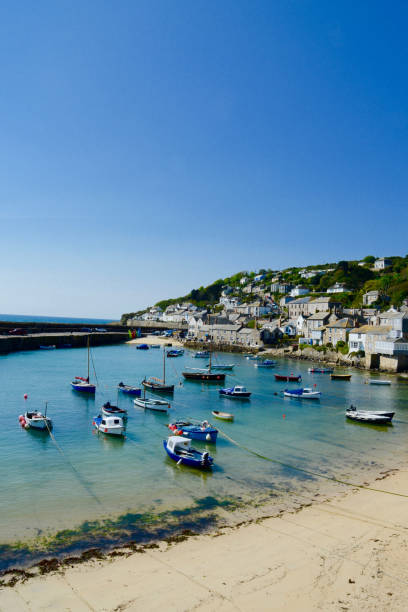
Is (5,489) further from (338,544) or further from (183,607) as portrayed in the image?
(338,544)

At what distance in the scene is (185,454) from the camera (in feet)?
73.4

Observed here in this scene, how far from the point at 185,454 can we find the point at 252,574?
10.5m

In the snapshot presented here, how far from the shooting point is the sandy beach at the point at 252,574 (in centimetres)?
1080

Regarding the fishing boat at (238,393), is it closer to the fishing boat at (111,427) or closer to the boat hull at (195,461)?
the fishing boat at (111,427)

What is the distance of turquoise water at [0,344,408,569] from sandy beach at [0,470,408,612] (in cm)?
211

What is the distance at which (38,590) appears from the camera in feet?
37.5

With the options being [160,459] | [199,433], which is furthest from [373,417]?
[160,459]

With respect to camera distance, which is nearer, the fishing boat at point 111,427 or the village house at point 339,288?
the fishing boat at point 111,427

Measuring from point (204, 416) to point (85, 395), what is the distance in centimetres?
1530

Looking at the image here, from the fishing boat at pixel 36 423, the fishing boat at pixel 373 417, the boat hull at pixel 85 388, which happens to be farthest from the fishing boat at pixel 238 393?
the fishing boat at pixel 36 423

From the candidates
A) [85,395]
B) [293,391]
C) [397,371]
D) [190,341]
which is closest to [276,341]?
[190,341]

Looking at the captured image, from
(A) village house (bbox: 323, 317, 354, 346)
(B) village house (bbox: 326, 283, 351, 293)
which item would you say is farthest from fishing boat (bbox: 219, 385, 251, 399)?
(B) village house (bbox: 326, 283, 351, 293)

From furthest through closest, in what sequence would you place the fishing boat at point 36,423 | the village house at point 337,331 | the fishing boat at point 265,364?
the village house at point 337,331 → the fishing boat at point 265,364 → the fishing boat at point 36,423

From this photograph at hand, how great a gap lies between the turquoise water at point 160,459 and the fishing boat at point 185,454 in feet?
1.58
